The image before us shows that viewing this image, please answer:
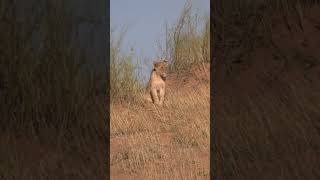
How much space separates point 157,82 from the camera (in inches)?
331

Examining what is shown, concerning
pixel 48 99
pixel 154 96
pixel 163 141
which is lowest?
pixel 163 141

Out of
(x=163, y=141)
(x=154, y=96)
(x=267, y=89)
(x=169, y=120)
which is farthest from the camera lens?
(x=154, y=96)

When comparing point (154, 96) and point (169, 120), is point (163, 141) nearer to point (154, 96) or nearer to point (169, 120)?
Answer: point (169, 120)

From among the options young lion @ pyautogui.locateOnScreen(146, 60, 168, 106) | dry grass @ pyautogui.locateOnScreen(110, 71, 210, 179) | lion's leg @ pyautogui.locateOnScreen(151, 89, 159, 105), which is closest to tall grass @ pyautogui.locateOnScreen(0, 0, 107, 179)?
dry grass @ pyautogui.locateOnScreen(110, 71, 210, 179)

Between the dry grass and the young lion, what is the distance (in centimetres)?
53

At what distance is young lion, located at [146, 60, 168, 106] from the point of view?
8.21 metres

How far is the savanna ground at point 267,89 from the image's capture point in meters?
3.62

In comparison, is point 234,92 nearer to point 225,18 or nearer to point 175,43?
point 225,18

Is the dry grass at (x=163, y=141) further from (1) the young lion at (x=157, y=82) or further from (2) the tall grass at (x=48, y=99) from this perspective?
(1) the young lion at (x=157, y=82)

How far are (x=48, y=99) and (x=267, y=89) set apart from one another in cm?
164

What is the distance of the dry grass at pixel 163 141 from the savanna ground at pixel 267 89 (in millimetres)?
385

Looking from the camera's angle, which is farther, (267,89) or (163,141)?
(163,141)

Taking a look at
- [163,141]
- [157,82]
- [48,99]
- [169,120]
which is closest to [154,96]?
[157,82]

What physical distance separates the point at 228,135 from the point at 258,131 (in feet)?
0.90
